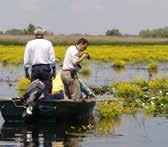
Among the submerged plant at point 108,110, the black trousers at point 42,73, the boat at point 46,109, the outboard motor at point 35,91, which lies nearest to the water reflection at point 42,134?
the boat at point 46,109

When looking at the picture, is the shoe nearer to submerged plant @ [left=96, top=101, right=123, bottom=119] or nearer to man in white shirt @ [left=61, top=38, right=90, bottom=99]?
man in white shirt @ [left=61, top=38, right=90, bottom=99]

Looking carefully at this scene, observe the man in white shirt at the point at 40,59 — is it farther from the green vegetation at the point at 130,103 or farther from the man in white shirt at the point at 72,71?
the green vegetation at the point at 130,103

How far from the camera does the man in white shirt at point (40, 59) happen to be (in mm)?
13836

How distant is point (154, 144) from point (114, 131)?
5.92 feet

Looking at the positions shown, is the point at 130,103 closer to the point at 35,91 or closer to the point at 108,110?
the point at 108,110

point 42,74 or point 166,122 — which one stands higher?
point 42,74

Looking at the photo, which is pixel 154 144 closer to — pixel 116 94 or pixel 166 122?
pixel 166 122

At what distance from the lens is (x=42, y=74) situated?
13820 millimetres

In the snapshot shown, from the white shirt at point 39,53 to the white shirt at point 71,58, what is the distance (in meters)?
1.07

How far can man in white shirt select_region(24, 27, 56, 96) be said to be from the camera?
1384cm

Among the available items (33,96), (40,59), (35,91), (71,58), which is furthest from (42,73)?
(71,58)

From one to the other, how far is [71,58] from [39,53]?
1296 mm

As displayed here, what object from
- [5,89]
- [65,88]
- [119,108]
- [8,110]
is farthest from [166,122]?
[5,89]

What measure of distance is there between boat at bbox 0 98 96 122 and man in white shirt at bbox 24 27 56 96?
38 centimetres
